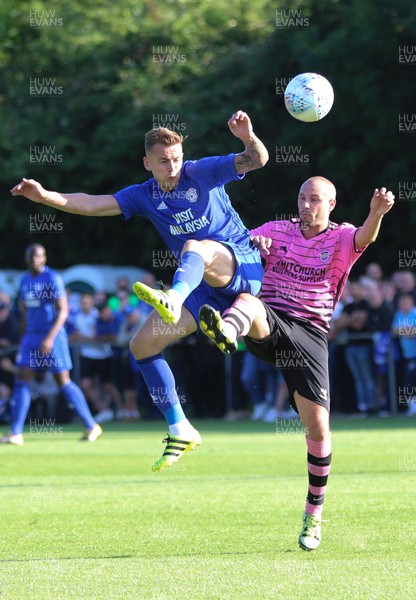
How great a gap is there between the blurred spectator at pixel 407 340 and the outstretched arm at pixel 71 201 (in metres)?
10.7

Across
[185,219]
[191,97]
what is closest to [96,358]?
[191,97]

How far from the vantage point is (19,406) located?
15.5 meters

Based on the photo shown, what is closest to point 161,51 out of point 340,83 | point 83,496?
point 340,83

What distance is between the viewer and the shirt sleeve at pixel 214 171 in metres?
7.87

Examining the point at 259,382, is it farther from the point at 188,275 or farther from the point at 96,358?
the point at 188,275

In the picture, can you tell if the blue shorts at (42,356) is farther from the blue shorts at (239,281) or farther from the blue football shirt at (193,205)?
the blue shorts at (239,281)

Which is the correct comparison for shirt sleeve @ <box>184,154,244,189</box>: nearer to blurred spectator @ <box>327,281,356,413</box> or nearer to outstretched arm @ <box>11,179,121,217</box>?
outstretched arm @ <box>11,179,121,217</box>

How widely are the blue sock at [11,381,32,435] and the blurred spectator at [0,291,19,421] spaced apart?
191 inches

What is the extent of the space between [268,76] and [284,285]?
67.3 ft

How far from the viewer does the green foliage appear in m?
25.0

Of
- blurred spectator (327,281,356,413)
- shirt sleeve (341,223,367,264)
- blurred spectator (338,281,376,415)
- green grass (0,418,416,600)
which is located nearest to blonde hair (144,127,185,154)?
shirt sleeve (341,223,367,264)

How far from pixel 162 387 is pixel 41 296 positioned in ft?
23.1

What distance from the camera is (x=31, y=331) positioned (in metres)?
15.8

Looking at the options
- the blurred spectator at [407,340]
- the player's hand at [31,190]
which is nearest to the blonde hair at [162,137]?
the player's hand at [31,190]
